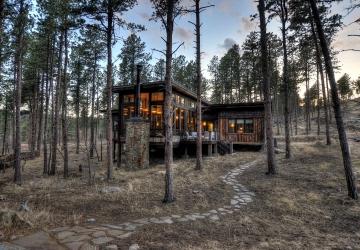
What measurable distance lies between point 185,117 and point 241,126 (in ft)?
21.5

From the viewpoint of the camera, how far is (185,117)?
90.4 feet

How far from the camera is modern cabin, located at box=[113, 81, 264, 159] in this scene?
2180 cm

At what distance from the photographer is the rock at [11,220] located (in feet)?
19.5

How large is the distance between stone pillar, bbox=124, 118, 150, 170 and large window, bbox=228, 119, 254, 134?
13.1 metres

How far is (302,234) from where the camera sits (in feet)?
21.4

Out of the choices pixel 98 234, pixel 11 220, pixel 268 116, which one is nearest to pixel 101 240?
pixel 98 234

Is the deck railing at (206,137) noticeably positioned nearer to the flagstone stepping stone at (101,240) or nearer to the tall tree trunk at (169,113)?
the tall tree trunk at (169,113)

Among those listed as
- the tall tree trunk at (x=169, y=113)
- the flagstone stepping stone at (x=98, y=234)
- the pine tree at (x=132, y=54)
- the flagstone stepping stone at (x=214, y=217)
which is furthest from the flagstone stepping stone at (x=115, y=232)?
the pine tree at (x=132, y=54)

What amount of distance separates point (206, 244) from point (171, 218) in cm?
200

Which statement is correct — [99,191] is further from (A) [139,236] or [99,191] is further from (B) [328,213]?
(B) [328,213]

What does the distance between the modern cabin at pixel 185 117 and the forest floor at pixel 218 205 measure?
764 centimetres

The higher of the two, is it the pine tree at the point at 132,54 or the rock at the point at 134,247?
the pine tree at the point at 132,54

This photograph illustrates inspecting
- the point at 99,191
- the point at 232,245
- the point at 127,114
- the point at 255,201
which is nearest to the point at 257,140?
the point at 127,114

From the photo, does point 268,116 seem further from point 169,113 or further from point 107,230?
point 107,230
